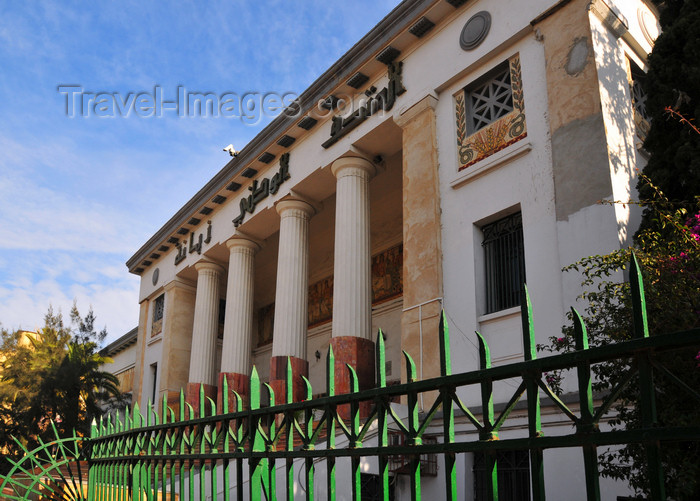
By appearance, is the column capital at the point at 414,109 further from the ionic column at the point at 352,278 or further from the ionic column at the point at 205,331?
the ionic column at the point at 205,331

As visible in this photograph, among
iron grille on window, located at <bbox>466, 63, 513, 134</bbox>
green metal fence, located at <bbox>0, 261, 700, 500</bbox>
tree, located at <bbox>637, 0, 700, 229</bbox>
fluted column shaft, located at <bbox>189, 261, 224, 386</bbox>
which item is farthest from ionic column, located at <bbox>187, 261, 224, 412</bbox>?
green metal fence, located at <bbox>0, 261, 700, 500</bbox>

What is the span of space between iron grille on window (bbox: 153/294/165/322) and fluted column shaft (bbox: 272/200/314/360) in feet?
34.8

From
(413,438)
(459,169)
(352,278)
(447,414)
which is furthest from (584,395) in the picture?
(352,278)

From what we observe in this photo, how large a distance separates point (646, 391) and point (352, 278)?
42.4ft

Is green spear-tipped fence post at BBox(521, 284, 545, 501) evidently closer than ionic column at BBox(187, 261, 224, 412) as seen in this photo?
Yes

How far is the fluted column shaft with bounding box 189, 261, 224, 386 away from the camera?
22422mm

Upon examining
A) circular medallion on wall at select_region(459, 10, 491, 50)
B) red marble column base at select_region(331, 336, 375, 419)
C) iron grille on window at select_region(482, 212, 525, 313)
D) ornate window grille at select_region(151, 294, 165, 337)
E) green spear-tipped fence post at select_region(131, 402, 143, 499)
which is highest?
circular medallion on wall at select_region(459, 10, 491, 50)

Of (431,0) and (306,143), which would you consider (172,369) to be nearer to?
(306,143)

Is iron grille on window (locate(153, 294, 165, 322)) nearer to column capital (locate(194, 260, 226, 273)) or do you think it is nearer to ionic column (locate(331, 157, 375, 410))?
column capital (locate(194, 260, 226, 273))

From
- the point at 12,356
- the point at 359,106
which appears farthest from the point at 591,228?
the point at 12,356

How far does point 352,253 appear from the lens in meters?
15.3

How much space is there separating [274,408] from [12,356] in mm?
25258

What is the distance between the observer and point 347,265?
15203 millimetres

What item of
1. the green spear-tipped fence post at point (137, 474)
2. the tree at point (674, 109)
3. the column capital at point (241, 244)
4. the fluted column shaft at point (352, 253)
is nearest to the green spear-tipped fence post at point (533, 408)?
the green spear-tipped fence post at point (137, 474)
